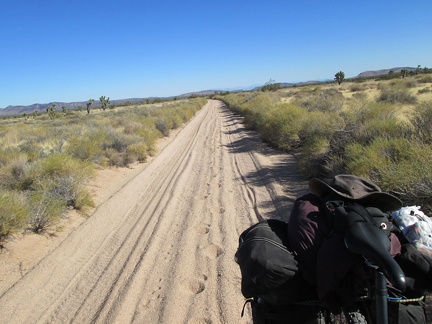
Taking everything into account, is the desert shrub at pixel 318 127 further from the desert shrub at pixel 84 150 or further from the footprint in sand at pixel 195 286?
the desert shrub at pixel 84 150

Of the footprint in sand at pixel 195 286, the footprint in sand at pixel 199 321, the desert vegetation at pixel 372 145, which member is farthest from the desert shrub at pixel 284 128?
the footprint in sand at pixel 199 321

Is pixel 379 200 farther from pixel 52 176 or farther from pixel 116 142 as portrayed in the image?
pixel 116 142

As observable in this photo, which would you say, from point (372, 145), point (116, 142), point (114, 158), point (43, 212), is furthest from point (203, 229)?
point (116, 142)

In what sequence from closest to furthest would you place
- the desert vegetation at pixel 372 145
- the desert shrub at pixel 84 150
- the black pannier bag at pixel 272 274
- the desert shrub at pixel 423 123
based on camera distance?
the black pannier bag at pixel 272 274
the desert vegetation at pixel 372 145
the desert shrub at pixel 423 123
the desert shrub at pixel 84 150

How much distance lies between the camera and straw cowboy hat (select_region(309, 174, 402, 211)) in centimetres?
199

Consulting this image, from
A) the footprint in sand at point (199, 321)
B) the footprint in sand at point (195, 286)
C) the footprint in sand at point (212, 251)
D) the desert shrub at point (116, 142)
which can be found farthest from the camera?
the desert shrub at point (116, 142)

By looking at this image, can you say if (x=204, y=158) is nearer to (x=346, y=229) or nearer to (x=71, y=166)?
(x=71, y=166)

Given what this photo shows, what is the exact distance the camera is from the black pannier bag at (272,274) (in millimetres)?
1832

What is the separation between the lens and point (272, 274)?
1818 millimetres

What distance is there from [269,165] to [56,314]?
7.86 metres

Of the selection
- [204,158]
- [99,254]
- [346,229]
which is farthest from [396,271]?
[204,158]

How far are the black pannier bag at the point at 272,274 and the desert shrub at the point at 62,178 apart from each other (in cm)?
636

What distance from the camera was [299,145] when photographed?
41.7 feet

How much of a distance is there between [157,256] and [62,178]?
414 centimetres
